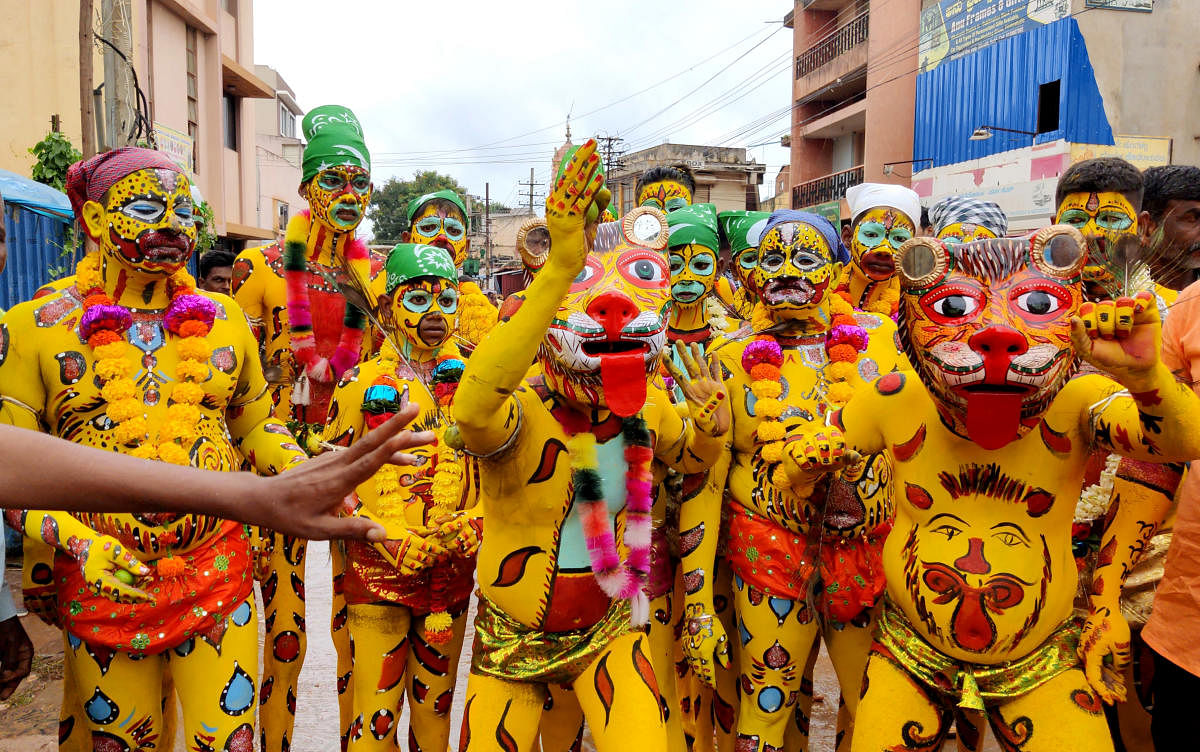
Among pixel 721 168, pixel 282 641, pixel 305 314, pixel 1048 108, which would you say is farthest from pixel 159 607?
pixel 721 168

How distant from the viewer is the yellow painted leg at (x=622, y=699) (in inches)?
105

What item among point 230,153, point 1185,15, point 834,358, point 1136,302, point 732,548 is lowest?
point 732,548

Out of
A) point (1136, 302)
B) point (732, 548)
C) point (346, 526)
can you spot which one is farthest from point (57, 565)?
point (1136, 302)

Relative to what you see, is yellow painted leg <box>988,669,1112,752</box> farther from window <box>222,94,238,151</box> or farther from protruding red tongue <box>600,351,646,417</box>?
window <box>222,94,238,151</box>

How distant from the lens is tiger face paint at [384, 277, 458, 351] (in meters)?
3.72

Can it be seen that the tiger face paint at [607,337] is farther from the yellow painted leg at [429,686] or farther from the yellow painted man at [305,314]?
the yellow painted man at [305,314]

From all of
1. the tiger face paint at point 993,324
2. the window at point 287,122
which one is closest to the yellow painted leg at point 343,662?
the tiger face paint at point 993,324

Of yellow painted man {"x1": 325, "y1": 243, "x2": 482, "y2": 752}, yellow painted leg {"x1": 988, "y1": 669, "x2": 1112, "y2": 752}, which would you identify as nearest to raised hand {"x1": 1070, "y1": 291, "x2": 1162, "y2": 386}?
yellow painted leg {"x1": 988, "y1": 669, "x2": 1112, "y2": 752}

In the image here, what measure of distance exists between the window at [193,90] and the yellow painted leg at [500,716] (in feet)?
53.4

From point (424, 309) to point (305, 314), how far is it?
48.1 inches

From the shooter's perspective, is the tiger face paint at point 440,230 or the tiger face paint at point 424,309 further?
the tiger face paint at point 440,230

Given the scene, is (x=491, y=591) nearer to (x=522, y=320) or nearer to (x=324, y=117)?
(x=522, y=320)

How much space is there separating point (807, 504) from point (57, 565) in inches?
109

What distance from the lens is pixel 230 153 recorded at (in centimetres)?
1870
